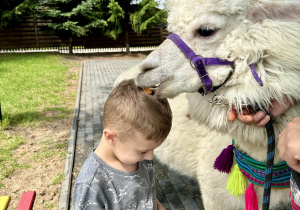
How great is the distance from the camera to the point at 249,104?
1415 mm

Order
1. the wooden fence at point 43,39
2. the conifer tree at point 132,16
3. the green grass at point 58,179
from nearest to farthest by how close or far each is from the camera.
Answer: the green grass at point 58,179 < the conifer tree at point 132,16 < the wooden fence at point 43,39

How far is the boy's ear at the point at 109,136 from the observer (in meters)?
1.46

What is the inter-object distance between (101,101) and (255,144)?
518 cm

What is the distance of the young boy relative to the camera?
1416 mm

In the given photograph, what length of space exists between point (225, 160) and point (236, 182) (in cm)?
16

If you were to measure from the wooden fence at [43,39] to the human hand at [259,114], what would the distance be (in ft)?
54.7

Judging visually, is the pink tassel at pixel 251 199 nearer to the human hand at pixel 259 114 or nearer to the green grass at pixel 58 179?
the human hand at pixel 259 114

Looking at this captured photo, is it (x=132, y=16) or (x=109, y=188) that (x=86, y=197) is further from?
(x=132, y=16)

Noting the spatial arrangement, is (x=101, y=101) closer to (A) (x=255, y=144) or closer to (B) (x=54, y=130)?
(B) (x=54, y=130)

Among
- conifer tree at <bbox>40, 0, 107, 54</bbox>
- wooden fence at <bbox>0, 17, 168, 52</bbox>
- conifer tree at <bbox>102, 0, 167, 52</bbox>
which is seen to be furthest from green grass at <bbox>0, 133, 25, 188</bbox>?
wooden fence at <bbox>0, 17, 168, 52</bbox>

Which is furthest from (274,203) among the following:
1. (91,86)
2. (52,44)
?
(52,44)

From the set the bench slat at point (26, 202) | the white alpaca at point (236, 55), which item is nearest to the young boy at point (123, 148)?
the white alpaca at point (236, 55)

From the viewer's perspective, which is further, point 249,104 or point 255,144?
point 255,144

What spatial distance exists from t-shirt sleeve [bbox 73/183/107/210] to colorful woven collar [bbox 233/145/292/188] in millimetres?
958
